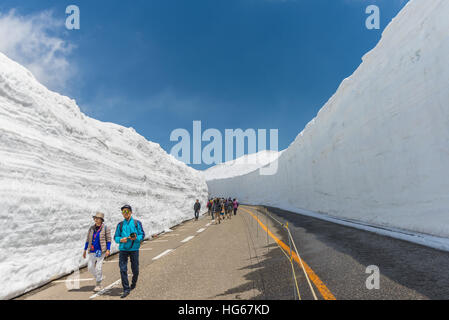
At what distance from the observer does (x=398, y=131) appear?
413 inches

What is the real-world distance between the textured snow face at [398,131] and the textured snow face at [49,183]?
10.6 metres

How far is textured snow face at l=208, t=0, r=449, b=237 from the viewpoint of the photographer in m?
8.34

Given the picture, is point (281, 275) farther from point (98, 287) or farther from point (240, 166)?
point (240, 166)

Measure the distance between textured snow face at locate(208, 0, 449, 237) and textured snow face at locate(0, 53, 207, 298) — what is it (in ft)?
34.9

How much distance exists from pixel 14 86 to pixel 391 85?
1468 cm

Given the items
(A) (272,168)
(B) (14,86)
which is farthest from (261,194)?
(B) (14,86)

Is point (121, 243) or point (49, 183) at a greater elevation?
point (49, 183)

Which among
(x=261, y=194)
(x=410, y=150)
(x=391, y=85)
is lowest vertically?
(x=261, y=194)

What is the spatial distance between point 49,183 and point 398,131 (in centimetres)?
1271

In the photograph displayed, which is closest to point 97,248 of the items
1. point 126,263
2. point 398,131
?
point 126,263

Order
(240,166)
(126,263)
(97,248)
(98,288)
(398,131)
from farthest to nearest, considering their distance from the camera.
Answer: (240,166) < (398,131) < (97,248) < (98,288) < (126,263)

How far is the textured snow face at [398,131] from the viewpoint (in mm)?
8344
